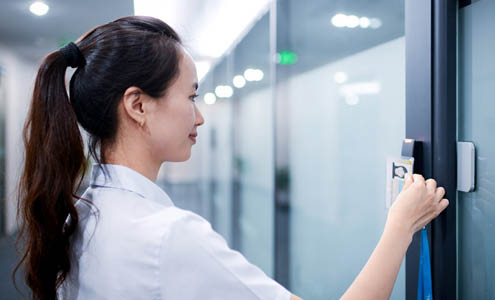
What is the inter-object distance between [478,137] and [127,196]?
770mm

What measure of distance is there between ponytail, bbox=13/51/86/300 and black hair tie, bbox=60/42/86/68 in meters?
0.01

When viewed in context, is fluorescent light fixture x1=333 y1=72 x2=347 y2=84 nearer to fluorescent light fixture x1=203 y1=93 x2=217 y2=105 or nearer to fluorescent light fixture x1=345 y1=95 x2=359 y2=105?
fluorescent light fixture x1=345 y1=95 x2=359 y2=105

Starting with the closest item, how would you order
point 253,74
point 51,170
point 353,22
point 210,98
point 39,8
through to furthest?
point 51,170
point 353,22
point 39,8
point 253,74
point 210,98

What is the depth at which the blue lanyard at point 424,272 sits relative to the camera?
835 millimetres

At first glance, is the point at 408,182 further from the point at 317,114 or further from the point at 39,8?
the point at 39,8

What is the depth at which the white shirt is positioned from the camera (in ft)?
2.00

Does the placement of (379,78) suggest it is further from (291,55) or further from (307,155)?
(291,55)

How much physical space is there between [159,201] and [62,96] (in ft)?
0.96

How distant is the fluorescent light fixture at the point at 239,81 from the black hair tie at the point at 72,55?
6.94ft

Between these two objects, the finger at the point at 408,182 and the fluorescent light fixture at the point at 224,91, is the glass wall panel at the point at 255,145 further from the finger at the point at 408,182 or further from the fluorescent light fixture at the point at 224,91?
the finger at the point at 408,182

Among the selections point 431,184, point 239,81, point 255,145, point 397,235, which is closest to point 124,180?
point 397,235

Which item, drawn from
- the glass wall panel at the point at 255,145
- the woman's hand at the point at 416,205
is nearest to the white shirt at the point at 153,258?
the woman's hand at the point at 416,205

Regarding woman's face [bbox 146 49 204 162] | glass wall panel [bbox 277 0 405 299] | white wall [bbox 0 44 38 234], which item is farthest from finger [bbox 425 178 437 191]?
white wall [bbox 0 44 38 234]

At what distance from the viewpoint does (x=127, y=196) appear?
27.5 inches
